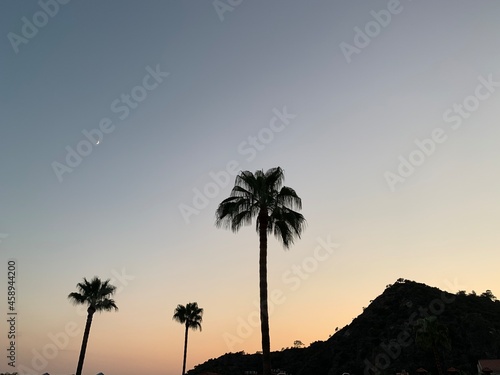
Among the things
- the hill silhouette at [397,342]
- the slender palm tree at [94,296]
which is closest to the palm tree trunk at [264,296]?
the slender palm tree at [94,296]

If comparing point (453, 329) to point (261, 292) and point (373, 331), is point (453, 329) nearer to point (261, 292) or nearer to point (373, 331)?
point (373, 331)

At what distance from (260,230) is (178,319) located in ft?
155

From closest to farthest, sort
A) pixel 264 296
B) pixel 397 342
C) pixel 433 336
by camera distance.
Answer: pixel 264 296
pixel 433 336
pixel 397 342

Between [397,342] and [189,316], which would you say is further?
[397,342]

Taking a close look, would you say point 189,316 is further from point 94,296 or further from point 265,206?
point 265,206

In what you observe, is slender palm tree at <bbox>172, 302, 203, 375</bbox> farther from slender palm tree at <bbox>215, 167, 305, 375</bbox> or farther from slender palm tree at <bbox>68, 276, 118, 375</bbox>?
slender palm tree at <bbox>215, 167, 305, 375</bbox>

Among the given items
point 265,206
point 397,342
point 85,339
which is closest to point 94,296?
point 85,339

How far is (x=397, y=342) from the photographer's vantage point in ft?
370

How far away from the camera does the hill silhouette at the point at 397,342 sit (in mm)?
102750

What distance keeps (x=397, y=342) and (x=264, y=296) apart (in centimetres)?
10722

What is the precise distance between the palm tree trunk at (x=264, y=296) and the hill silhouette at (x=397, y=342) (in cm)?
8773

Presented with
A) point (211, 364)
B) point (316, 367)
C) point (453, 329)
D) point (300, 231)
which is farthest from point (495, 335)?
point (300, 231)

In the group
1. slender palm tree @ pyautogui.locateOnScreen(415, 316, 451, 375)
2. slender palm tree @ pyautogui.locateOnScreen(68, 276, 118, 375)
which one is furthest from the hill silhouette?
slender palm tree @ pyautogui.locateOnScreen(68, 276, 118, 375)

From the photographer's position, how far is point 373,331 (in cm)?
12562
